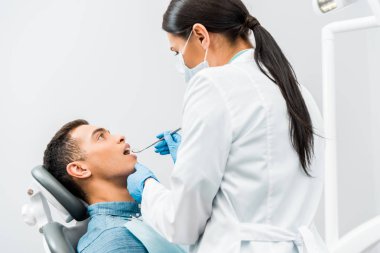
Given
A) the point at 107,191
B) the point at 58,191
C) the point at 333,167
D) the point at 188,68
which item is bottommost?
the point at 333,167

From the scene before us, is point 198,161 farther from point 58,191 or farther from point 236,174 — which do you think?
point 58,191

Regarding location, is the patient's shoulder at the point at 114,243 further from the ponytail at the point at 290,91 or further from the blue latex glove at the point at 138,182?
the ponytail at the point at 290,91

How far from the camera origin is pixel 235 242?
1075mm

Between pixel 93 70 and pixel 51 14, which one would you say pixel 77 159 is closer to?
pixel 93 70

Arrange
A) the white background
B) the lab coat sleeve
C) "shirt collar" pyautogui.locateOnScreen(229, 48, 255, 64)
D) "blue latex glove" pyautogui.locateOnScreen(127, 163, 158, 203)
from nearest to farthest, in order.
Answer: the lab coat sleeve, "shirt collar" pyautogui.locateOnScreen(229, 48, 255, 64), "blue latex glove" pyautogui.locateOnScreen(127, 163, 158, 203), the white background

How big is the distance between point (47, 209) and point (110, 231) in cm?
26

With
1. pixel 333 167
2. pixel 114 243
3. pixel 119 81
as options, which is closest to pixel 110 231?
pixel 114 243

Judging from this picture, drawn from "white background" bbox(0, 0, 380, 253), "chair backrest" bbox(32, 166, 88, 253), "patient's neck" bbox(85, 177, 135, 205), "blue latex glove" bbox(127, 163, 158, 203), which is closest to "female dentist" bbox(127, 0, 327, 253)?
"blue latex glove" bbox(127, 163, 158, 203)

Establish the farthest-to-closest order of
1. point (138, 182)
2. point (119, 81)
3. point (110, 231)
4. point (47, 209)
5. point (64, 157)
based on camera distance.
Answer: point (119, 81) → point (64, 157) → point (47, 209) → point (110, 231) → point (138, 182)

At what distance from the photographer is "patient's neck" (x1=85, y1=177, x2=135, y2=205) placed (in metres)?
1.64

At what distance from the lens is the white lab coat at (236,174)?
1045mm

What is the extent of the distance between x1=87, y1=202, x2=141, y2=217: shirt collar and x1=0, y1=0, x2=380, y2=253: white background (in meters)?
0.79

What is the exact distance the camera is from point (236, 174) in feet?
3.55

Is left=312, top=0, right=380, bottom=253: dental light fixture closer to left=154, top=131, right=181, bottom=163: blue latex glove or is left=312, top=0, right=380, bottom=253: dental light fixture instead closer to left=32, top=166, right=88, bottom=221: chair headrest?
left=154, top=131, right=181, bottom=163: blue latex glove
